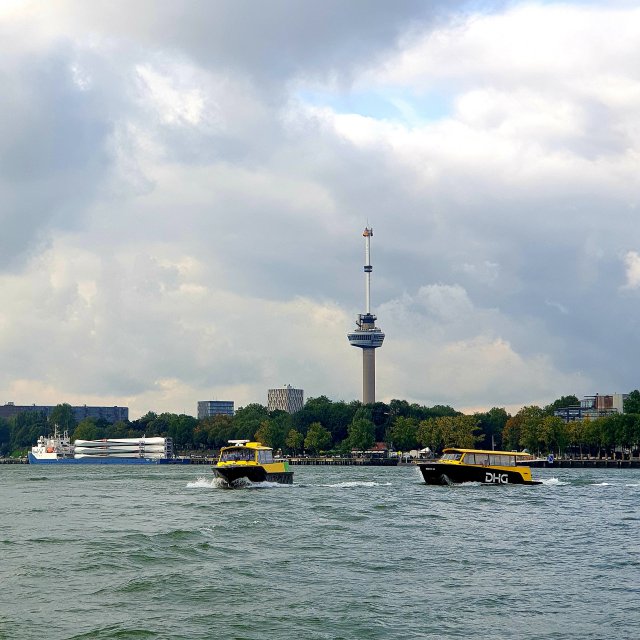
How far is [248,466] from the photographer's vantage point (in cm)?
9938

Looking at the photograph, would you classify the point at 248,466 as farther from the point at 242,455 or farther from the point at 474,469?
the point at 474,469

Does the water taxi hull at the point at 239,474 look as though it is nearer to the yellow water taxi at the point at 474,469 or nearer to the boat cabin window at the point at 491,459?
the yellow water taxi at the point at 474,469

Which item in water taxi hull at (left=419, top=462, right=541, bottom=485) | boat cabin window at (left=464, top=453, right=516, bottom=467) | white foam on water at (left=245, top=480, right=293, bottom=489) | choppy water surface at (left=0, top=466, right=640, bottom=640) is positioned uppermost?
boat cabin window at (left=464, top=453, right=516, bottom=467)

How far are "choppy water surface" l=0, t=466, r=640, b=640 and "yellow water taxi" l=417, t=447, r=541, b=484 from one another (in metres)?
25.5

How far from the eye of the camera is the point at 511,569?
44656 mm

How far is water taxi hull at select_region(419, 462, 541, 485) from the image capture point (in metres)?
106

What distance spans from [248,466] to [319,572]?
185 ft

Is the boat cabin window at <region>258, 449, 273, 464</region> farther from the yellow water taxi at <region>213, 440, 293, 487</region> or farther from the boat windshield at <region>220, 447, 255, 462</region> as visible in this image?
the boat windshield at <region>220, 447, 255, 462</region>

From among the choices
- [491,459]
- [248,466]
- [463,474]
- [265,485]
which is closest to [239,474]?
[248,466]

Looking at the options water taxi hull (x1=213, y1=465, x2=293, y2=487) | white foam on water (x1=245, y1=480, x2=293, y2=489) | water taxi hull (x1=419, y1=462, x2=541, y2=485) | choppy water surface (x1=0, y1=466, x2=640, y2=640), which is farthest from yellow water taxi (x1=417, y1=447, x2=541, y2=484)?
choppy water surface (x1=0, y1=466, x2=640, y2=640)

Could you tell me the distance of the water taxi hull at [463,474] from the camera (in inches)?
4156

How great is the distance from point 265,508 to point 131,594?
37.7m

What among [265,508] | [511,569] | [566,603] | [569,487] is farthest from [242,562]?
[569,487]

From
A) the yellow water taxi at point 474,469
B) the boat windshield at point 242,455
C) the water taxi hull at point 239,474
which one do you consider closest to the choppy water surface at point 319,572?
the water taxi hull at point 239,474
